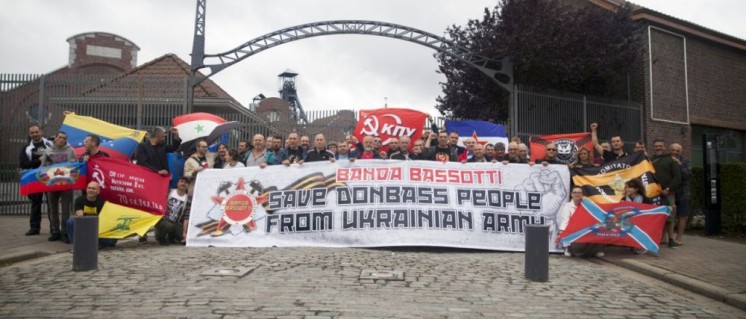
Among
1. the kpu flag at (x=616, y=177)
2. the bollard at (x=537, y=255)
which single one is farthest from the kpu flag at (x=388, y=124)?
the bollard at (x=537, y=255)

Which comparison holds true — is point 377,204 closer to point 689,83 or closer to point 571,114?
point 571,114

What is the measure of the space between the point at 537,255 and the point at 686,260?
10.7 feet

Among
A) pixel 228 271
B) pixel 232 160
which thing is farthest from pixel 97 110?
pixel 228 271

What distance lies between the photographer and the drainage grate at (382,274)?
621cm

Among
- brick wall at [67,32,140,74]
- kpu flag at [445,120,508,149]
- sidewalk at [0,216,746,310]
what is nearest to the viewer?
sidewalk at [0,216,746,310]

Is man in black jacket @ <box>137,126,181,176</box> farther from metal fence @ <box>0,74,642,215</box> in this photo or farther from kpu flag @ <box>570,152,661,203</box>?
kpu flag @ <box>570,152,661,203</box>

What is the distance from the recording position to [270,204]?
357 inches

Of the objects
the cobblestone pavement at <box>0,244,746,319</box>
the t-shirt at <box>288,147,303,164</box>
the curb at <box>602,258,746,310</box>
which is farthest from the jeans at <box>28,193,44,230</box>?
the curb at <box>602,258,746,310</box>

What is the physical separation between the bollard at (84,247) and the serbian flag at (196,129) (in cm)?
406

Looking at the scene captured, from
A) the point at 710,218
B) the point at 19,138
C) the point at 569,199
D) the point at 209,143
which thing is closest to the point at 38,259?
the point at 209,143

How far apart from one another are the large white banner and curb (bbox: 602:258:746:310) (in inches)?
52.3

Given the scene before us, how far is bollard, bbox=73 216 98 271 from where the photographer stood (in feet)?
21.7

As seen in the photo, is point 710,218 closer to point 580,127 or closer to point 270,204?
point 580,127

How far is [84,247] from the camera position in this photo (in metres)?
6.61
